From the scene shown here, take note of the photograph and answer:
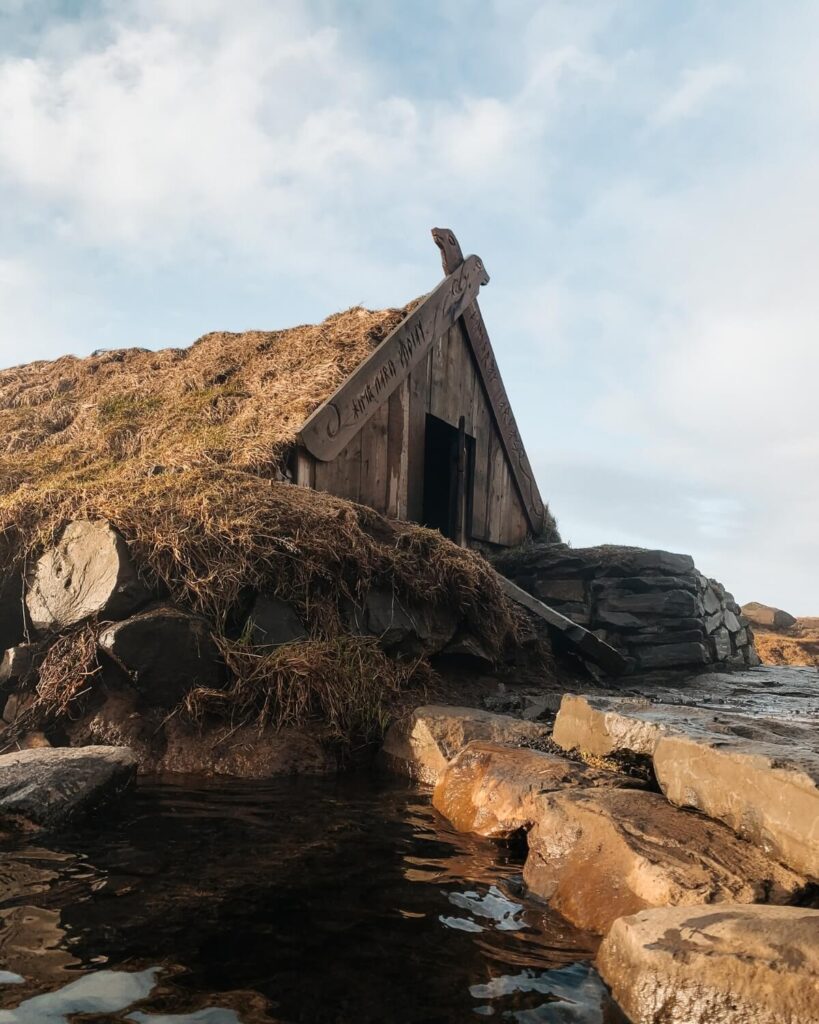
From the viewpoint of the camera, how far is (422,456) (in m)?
10.4

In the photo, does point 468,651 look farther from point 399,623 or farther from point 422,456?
point 422,456

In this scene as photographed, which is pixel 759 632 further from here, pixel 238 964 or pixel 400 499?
pixel 238 964

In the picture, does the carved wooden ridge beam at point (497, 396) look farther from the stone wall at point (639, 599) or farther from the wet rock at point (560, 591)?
the wet rock at point (560, 591)

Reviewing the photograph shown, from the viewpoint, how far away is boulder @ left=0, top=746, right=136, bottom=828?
388cm

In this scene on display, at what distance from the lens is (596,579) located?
10.7m

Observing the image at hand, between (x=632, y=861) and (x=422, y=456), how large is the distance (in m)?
7.67

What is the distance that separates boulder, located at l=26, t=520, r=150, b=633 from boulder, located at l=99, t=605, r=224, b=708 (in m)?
0.28

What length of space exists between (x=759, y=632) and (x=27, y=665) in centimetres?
1683

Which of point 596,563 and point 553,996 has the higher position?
point 596,563

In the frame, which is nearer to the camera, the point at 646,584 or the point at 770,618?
the point at 646,584

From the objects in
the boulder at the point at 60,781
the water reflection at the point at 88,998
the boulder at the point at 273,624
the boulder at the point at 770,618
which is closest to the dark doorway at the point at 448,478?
the boulder at the point at 273,624

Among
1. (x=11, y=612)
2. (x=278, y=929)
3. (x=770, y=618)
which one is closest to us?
(x=278, y=929)

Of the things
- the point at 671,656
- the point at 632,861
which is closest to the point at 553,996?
the point at 632,861

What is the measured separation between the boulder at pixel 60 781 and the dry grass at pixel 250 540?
1.08 metres
